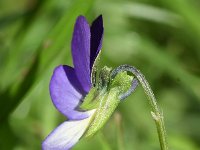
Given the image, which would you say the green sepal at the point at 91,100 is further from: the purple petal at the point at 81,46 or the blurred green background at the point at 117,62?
the blurred green background at the point at 117,62

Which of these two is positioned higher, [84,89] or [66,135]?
[84,89]

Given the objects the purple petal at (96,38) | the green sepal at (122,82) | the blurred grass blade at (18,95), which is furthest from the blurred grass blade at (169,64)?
the purple petal at (96,38)

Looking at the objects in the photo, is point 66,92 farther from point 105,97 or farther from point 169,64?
point 169,64

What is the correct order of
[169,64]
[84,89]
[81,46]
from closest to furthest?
1. [81,46]
2. [84,89]
3. [169,64]

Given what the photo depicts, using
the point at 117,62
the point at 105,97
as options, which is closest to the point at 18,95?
the point at 105,97

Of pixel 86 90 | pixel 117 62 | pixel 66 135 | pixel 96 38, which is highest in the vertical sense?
pixel 117 62
